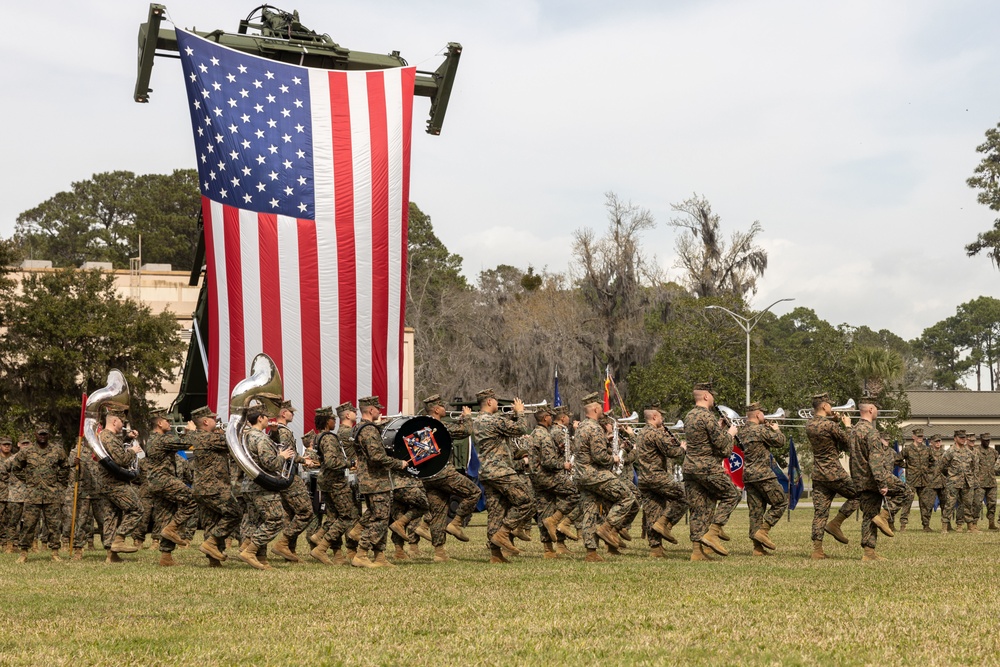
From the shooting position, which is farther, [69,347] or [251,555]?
[69,347]

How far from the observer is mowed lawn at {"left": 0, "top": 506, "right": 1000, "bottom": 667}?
23.9 feet

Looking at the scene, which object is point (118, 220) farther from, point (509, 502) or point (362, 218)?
point (509, 502)

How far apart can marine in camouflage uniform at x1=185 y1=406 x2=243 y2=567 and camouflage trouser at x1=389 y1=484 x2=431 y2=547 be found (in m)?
1.74

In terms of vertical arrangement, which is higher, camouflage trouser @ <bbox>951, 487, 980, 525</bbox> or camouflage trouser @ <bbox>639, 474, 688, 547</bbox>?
camouflage trouser @ <bbox>639, 474, 688, 547</bbox>

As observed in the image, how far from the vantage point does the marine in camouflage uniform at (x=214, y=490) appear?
1362 centimetres

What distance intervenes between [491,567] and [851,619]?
17.1 feet

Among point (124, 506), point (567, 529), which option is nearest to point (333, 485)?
point (124, 506)

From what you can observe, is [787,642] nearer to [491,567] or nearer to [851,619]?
[851,619]

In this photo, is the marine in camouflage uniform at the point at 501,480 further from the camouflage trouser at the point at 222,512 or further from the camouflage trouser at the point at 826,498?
the camouflage trouser at the point at 826,498

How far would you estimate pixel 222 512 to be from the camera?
1369 centimetres

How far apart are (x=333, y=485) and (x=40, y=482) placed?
451cm

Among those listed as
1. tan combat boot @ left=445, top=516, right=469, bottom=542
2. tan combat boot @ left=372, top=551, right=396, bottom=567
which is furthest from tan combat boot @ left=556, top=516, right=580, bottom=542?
tan combat boot @ left=372, top=551, right=396, bottom=567

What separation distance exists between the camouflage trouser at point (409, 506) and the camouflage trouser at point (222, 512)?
1.69 meters

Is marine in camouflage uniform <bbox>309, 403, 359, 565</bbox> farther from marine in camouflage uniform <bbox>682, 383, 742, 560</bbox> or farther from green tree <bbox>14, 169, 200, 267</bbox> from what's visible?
green tree <bbox>14, 169, 200, 267</bbox>
